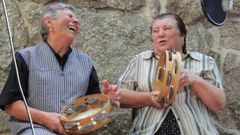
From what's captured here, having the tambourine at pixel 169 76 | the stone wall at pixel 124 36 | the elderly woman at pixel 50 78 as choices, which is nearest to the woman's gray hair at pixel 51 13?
the elderly woman at pixel 50 78

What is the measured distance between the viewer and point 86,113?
2.36 meters

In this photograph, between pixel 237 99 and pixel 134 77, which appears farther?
pixel 237 99

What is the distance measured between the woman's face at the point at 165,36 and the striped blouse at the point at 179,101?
7 centimetres

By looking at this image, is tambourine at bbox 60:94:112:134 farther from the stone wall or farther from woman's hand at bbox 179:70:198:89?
the stone wall

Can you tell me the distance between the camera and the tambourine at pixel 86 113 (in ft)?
7.37

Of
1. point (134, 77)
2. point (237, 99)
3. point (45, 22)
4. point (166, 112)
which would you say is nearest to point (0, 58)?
point (45, 22)

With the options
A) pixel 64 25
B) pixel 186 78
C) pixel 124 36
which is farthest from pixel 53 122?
pixel 124 36

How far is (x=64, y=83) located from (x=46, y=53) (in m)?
0.16

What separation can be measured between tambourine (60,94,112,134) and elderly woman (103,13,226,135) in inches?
7.8

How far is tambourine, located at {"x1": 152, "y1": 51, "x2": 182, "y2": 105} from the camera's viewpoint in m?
2.36

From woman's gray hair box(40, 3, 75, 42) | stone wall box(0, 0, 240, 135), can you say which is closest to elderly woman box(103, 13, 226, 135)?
stone wall box(0, 0, 240, 135)

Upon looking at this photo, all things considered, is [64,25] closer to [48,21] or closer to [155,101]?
[48,21]

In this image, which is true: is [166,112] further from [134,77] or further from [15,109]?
[15,109]

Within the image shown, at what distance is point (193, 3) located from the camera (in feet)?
10.4
